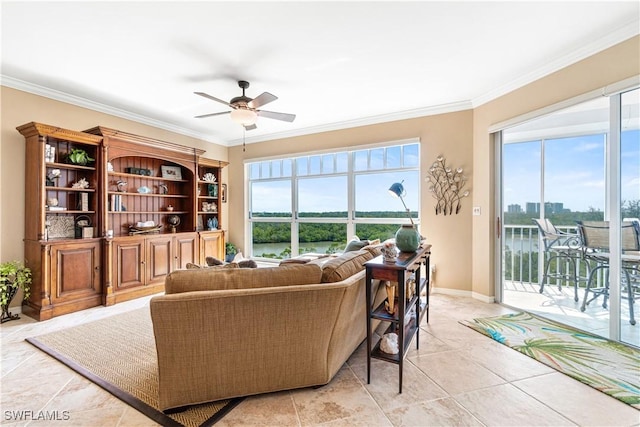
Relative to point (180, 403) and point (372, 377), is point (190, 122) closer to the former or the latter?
point (180, 403)

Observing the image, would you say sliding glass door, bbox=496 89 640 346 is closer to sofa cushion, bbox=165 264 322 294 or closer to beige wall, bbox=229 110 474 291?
beige wall, bbox=229 110 474 291

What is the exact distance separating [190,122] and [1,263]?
306cm

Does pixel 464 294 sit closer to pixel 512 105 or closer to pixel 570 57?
pixel 512 105

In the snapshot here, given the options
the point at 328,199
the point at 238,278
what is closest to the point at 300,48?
the point at 238,278

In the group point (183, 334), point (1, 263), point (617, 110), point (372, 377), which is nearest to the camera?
point (183, 334)

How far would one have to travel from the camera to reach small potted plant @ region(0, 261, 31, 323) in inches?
125

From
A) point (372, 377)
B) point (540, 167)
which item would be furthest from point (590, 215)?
point (372, 377)

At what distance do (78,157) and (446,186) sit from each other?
4.97m

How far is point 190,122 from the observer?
16.4 feet

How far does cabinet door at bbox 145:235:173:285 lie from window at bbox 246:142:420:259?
1.82m

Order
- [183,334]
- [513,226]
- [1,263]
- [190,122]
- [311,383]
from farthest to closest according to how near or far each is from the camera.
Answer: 1. [190,122]
2. [513,226]
3. [1,263]
4. [311,383]
5. [183,334]

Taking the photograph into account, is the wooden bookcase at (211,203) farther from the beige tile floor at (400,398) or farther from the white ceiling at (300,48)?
the beige tile floor at (400,398)

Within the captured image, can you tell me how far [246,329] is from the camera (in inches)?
70.0

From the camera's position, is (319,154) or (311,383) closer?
(311,383)
